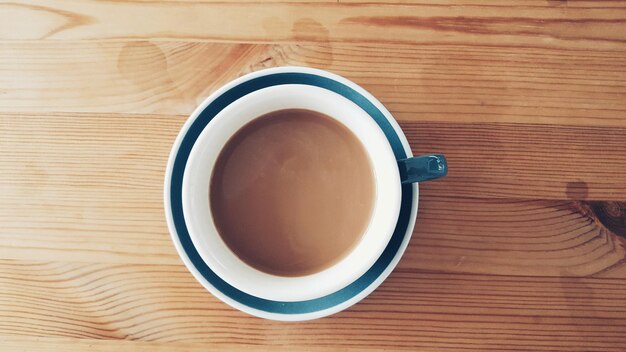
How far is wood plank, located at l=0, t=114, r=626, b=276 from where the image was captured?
0.74 meters

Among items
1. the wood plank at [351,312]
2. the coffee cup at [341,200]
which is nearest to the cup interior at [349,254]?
the coffee cup at [341,200]

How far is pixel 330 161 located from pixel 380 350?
0.29m

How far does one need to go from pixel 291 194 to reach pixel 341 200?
7 cm

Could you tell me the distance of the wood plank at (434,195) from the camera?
0.74 m

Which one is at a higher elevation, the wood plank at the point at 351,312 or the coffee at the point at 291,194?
the coffee at the point at 291,194

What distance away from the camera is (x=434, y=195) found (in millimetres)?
746

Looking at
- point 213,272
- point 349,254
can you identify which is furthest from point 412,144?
point 213,272

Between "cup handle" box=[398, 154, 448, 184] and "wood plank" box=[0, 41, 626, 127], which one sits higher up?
"wood plank" box=[0, 41, 626, 127]

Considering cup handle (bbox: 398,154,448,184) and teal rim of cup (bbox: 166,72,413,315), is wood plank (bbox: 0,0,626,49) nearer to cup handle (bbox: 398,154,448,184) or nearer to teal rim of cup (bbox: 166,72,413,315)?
teal rim of cup (bbox: 166,72,413,315)

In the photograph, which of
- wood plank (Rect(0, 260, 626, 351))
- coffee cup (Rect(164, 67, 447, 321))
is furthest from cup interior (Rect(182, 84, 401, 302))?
wood plank (Rect(0, 260, 626, 351))

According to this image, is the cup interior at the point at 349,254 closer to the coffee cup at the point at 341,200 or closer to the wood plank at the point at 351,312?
the coffee cup at the point at 341,200

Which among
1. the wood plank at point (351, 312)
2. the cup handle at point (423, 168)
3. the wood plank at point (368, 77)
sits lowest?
the wood plank at point (351, 312)

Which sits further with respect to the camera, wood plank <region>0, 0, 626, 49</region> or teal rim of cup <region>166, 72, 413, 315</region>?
wood plank <region>0, 0, 626, 49</region>

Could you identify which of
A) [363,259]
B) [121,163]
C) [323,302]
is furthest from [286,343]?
[121,163]
